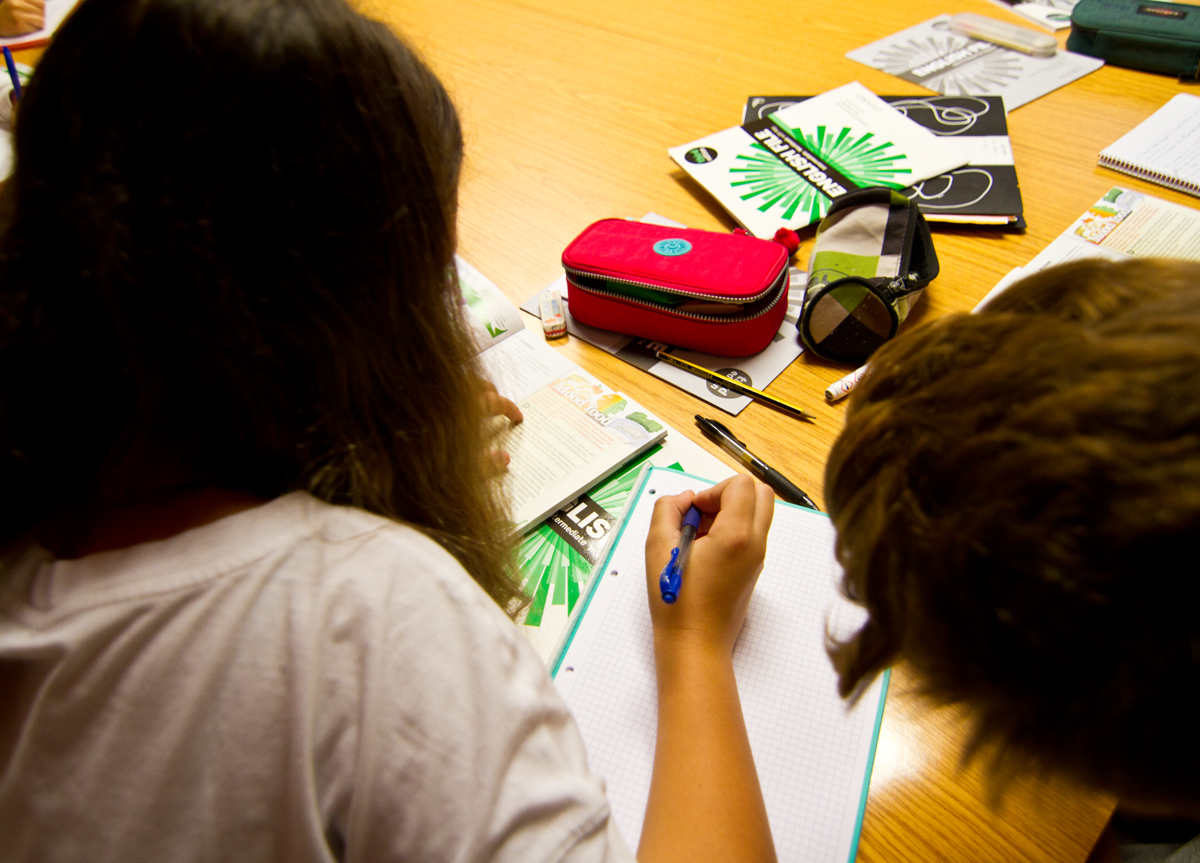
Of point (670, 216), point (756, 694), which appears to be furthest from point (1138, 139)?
point (756, 694)

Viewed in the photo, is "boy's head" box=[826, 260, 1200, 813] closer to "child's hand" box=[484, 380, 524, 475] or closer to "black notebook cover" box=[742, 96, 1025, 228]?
"child's hand" box=[484, 380, 524, 475]

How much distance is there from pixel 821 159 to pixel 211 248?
0.92 meters

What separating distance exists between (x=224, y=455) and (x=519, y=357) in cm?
46

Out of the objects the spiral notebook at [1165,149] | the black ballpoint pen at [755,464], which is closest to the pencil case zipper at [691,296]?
the black ballpoint pen at [755,464]

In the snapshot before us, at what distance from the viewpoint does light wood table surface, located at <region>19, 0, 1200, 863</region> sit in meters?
0.47

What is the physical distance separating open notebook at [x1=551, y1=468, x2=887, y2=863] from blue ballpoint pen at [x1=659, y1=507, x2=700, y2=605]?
0.05 metres

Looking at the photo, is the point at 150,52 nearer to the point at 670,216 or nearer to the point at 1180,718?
the point at 1180,718

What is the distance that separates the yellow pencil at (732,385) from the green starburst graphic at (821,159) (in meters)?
0.31

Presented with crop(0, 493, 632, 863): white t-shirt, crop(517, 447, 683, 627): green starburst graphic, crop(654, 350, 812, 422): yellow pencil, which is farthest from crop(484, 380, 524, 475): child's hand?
crop(0, 493, 632, 863): white t-shirt

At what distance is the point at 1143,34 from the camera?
118cm

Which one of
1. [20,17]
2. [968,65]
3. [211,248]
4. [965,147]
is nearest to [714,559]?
[211,248]

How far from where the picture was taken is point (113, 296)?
13.0 inches

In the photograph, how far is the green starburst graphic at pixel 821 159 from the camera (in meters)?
0.96

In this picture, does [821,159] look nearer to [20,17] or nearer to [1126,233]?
[1126,233]
